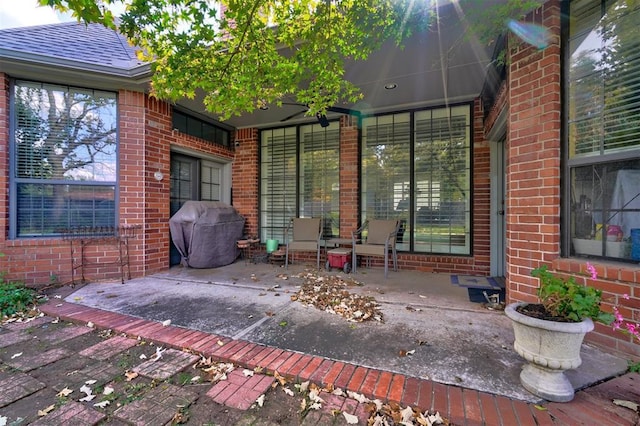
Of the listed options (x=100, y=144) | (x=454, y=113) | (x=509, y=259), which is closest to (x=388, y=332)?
(x=509, y=259)

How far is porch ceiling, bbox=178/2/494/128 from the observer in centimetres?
283

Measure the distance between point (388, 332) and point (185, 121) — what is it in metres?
4.66

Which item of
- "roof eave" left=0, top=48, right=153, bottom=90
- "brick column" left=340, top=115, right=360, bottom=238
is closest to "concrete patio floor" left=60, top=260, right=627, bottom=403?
"brick column" left=340, top=115, right=360, bottom=238

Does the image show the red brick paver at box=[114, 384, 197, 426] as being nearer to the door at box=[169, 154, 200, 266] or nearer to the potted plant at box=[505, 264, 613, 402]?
the potted plant at box=[505, 264, 613, 402]

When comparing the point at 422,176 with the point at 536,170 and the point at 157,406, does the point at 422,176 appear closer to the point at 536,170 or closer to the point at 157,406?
the point at 536,170

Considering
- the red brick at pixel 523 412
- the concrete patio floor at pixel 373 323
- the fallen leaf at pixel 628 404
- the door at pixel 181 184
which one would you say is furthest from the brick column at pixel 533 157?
the door at pixel 181 184

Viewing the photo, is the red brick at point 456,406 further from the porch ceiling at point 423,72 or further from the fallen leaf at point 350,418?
the porch ceiling at point 423,72

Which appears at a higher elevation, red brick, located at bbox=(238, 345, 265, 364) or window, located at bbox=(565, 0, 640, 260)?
window, located at bbox=(565, 0, 640, 260)

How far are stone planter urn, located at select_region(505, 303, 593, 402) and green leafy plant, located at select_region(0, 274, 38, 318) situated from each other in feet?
14.0

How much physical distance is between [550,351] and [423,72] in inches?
127

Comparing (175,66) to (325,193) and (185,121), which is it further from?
(325,193)

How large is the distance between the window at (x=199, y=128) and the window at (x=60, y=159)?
957mm

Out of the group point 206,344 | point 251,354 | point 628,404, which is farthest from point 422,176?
point 206,344

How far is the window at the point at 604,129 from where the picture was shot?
1892 millimetres
